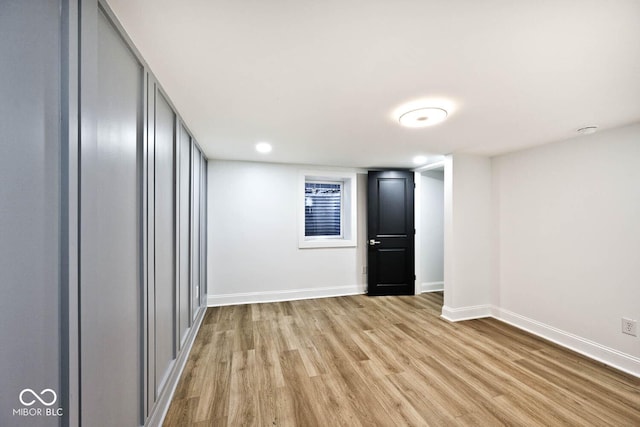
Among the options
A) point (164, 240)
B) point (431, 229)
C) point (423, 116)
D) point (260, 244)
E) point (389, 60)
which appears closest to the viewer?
point (389, 60)

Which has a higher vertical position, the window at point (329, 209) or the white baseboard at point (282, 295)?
the window at point (329, 209)

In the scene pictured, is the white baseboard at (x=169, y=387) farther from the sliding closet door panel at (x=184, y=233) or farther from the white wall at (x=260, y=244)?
the white wall at (x=260, y=244)

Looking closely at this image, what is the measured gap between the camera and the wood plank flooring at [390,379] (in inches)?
67.6

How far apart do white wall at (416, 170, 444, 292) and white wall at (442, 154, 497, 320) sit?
1.16 m

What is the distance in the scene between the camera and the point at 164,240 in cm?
177

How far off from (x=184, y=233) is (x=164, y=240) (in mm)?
649

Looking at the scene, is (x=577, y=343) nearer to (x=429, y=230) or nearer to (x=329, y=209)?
(x=429, y=230)

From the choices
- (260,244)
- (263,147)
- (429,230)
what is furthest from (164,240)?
(429,230)

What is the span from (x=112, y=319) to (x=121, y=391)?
1.24ft

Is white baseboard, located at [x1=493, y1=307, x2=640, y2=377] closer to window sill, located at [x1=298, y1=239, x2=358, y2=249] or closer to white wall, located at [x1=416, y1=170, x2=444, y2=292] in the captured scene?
white wall, located at [x1=416, y1=170, x2=444, y2=292]

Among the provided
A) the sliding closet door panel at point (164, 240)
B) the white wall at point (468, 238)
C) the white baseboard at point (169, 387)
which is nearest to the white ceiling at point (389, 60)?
the sliding closet door panel at point (164, 240)

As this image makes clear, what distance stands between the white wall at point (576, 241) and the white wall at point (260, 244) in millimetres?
Result: 2545
